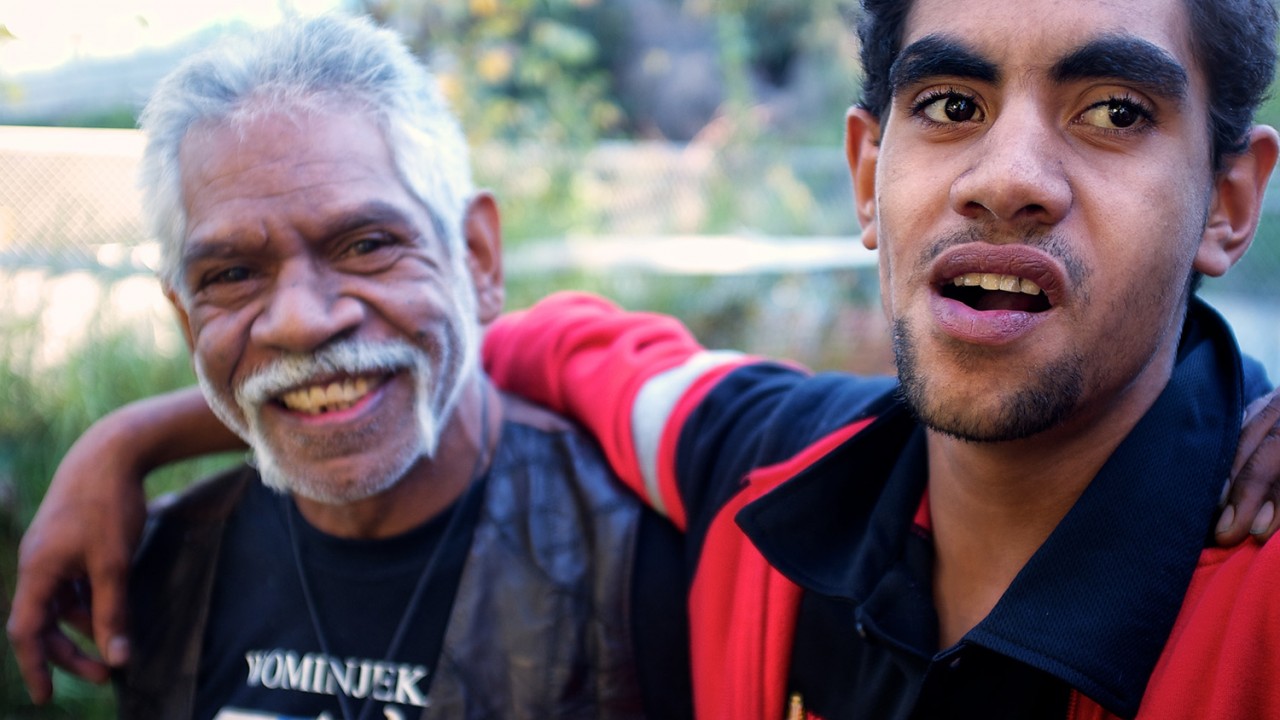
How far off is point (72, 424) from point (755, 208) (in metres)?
4.53

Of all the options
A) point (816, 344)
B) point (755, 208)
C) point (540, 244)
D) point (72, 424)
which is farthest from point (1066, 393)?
point (755, 208)

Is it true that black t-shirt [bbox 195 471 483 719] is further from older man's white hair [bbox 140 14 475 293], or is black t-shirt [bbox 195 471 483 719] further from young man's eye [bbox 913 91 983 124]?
young man's eye [bbox 913 91 983 124]

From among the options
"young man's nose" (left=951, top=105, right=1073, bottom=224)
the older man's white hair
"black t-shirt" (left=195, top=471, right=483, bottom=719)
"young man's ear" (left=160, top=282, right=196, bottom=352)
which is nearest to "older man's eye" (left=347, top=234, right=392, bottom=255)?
the older man's white hair

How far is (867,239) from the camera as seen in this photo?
1.92m

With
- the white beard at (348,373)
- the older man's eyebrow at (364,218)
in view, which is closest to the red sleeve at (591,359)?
the white beard at (348,373)

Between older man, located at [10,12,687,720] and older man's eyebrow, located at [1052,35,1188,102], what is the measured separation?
1.15 m

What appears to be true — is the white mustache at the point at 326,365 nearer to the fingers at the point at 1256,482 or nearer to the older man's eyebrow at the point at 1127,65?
the older man's eyebrow at the point at 1127,65

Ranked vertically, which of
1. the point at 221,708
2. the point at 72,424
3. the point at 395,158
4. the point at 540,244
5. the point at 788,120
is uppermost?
the point at 788,120

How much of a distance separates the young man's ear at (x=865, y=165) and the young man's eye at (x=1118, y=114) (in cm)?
46

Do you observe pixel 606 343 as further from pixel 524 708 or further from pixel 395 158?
pixel 524 708

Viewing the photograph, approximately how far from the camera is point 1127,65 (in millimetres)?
1467

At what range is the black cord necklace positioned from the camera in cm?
212

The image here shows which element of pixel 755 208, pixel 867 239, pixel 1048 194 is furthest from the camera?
pixel 755 208

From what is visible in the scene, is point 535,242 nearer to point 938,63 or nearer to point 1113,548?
point 938,63
